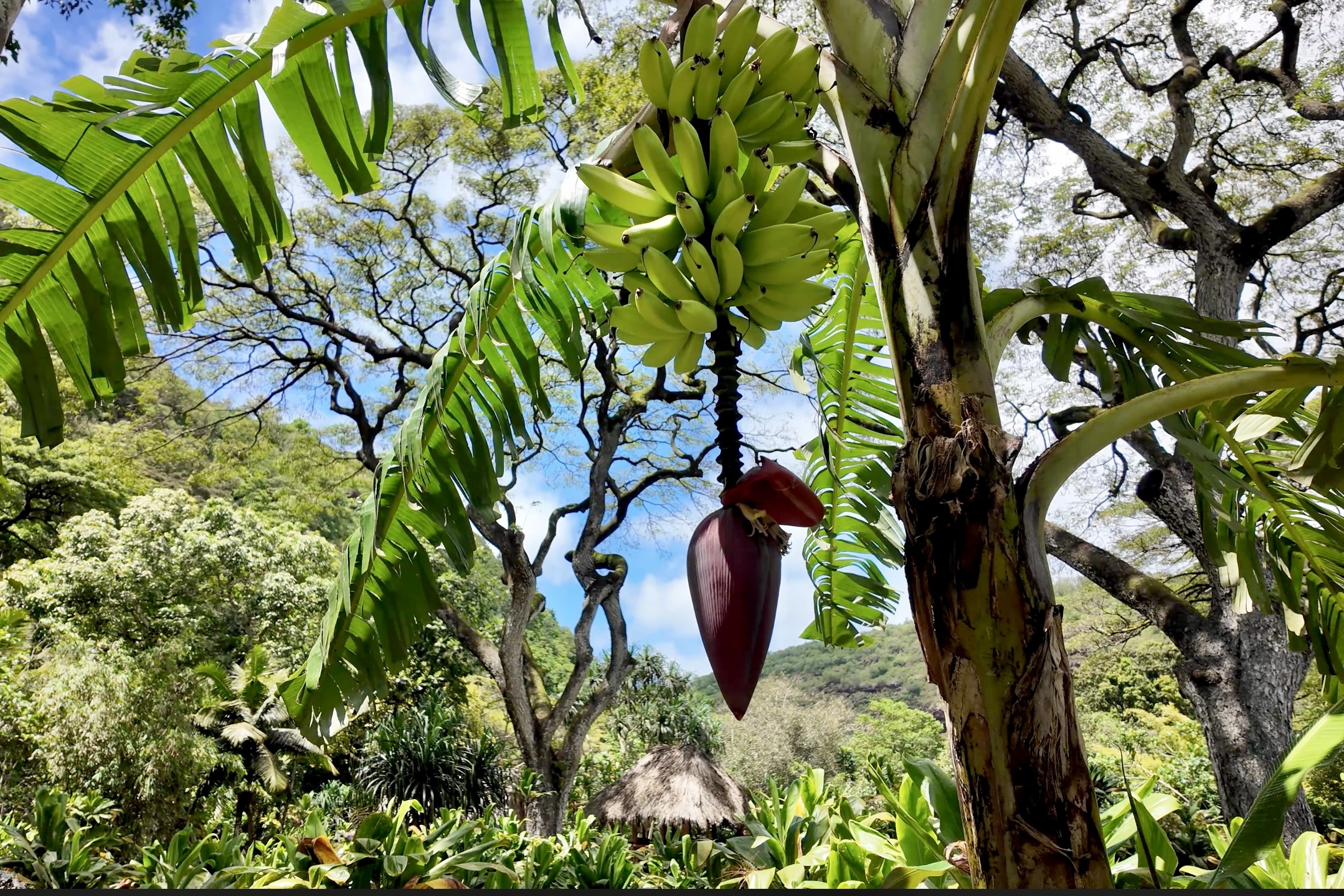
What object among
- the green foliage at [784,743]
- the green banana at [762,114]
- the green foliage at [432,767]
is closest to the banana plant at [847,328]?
the green banana at [762,114]

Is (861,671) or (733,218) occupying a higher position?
(861,671)

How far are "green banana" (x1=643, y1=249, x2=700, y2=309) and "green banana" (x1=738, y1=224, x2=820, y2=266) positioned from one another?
0.27 ft

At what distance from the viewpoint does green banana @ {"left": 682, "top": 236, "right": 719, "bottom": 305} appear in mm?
790

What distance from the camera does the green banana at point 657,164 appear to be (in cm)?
87

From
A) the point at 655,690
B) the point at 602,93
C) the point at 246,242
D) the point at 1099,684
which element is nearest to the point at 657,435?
the point at 602,93

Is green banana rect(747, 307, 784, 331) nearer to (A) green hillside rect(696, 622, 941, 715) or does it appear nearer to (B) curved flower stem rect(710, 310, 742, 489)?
(B) curved flower stem rect(710, 310, 742, 489)

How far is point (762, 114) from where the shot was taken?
0.97 meters

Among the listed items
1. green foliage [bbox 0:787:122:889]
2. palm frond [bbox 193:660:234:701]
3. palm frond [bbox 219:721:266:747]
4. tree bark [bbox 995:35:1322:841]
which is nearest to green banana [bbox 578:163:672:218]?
green foliage [bbox 0:787:122:889]

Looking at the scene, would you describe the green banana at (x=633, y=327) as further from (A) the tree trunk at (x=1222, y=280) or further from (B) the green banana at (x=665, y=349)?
(A) the tree trunk at (x=1222, y=280)

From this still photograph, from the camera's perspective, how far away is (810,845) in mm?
2529

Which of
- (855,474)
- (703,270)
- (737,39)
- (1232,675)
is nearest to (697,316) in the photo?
(703,270)

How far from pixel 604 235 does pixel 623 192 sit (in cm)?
6

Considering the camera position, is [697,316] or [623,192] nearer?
[697,316]

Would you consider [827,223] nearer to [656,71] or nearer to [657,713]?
[656,71]
